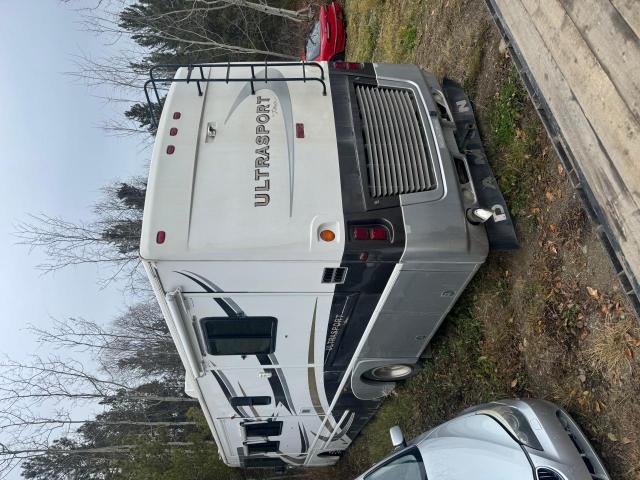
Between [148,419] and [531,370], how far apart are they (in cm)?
1254

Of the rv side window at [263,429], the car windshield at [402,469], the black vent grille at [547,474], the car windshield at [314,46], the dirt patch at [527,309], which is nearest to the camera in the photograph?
the black vent grille at [547,474]

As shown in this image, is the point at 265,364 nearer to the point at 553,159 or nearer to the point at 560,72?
the point at 553,159

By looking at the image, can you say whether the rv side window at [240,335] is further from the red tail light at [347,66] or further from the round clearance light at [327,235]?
the red tail light at [347,66]

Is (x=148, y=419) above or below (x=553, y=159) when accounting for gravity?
below

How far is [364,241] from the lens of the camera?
444cm

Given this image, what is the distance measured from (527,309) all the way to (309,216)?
214cm

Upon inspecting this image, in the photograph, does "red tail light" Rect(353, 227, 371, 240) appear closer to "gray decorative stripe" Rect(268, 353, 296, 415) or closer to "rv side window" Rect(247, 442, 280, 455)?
"gray decorative stripe" Rect(268, 353, 296, 415)

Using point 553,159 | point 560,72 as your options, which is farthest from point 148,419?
point 560,72

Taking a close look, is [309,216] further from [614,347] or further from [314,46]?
[314,46]

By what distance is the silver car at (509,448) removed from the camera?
11.5ft

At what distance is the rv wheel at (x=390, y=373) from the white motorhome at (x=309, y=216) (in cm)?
40

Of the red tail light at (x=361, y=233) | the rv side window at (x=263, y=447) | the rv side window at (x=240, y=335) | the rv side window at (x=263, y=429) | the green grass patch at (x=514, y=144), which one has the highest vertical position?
the green grass patch at (x=514, y=144)

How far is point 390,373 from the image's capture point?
21.9ft

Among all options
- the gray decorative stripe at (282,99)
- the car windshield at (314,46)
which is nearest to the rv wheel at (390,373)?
the gray decorative stripe at (282,99)
